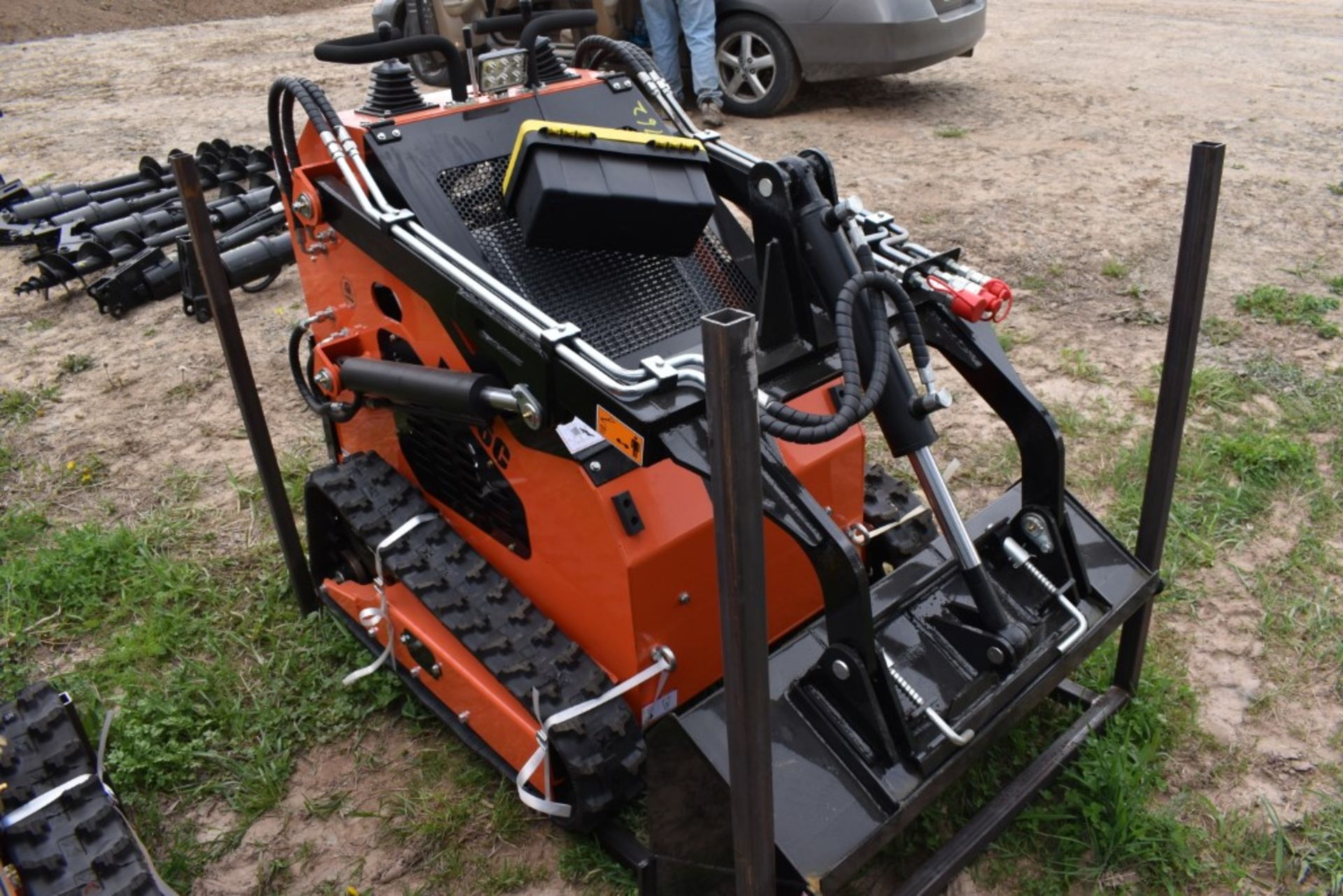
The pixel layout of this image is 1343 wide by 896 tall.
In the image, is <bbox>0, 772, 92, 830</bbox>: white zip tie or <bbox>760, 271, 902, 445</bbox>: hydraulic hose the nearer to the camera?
<bbox>760, 271, 902, 445</bbox>: hydraulic hose

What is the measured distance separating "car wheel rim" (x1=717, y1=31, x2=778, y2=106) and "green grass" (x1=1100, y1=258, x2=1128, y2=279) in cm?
325

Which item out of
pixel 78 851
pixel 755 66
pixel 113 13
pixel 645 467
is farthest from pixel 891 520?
pixel 113 13

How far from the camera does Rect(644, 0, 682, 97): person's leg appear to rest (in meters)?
7.74

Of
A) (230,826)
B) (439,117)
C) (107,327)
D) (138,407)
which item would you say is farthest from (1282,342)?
(107,327)

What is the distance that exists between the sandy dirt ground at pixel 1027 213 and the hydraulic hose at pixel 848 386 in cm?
139

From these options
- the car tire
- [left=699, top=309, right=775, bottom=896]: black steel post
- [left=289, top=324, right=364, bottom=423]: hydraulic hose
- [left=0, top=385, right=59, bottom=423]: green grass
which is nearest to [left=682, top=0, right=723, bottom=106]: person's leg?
the car tire

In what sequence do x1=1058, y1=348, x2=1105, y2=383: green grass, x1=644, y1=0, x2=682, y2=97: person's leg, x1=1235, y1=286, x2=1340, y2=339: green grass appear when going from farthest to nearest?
x1=644, y1=0, x2=682, y2=97: person's leg → x1=1235, y1=286, x2=1340, y2=339: green grass → x1=1058, y1=348, x2=1105, y2=383: green grass

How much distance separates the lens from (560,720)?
2.47m

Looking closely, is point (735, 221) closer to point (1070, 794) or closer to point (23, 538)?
point (1070, 794)

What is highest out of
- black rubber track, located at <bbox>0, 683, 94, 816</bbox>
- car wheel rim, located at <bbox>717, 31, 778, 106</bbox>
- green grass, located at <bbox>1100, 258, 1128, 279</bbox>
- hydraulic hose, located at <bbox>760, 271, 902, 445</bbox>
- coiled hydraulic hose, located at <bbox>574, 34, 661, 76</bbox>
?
coiled hydraulic hose, located at <bbox>574, 34, 661, 76</bbox>

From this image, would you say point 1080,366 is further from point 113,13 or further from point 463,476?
point 113,13

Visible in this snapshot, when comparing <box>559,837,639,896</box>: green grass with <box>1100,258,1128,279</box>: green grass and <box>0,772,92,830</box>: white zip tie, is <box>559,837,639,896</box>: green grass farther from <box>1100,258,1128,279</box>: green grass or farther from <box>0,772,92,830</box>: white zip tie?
<box>1100,258,1128,279</box>: green grass

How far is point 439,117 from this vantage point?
2883 mm

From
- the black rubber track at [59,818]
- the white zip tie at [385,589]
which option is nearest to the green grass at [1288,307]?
the white zip tie at [385,589]
